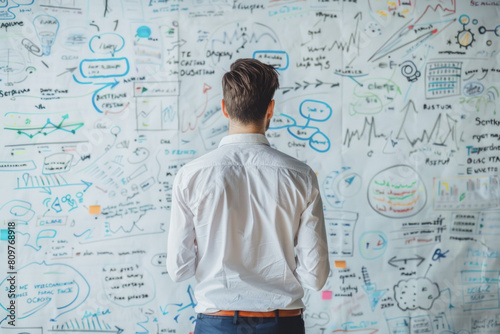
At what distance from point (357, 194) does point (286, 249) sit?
45.2 inches

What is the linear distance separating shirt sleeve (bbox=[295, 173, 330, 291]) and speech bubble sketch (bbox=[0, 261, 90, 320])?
4.72 feet

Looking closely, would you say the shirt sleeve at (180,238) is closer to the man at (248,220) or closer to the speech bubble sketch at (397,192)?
the man at (248,220)

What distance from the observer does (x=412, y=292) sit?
2602 mm

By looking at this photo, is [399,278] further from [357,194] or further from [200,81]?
[200,81]

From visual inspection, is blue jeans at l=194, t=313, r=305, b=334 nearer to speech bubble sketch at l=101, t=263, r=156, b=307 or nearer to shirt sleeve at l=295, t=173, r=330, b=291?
shirt sleeve at l=295, t=173, r=330, b=291

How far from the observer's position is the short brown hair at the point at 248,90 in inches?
58.5

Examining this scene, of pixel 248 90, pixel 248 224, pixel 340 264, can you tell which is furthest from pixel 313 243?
pixel 340 264

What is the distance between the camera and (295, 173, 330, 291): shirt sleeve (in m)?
1.53

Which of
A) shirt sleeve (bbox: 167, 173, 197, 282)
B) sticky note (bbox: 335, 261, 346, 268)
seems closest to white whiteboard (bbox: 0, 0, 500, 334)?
sticky note (bbox: 335, 261, 346, 268)

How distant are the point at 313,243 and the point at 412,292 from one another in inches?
52.4

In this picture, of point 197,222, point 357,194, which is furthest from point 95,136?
point 357,194

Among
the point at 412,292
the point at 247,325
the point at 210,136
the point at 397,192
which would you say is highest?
the point at 210,136

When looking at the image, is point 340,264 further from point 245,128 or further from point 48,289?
point 48,289

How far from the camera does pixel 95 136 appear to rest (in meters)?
2.52
